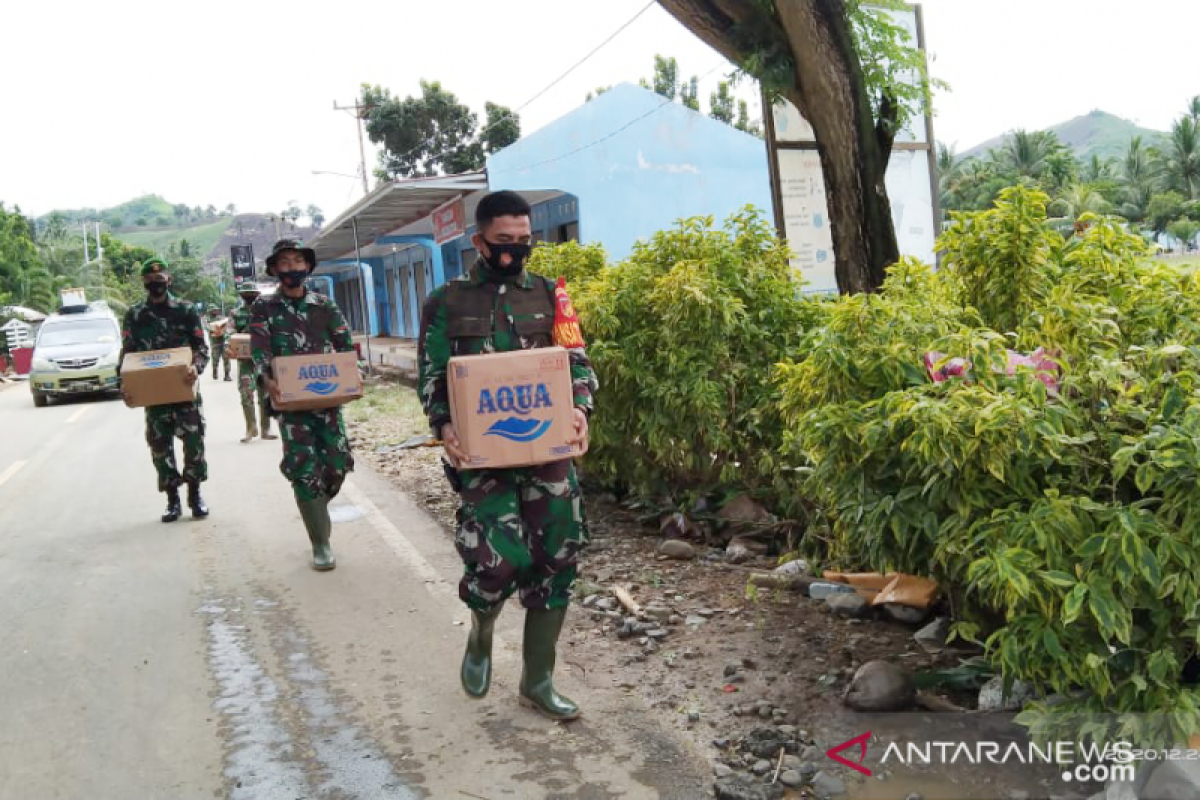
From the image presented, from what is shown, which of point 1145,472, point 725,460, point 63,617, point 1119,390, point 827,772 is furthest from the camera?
point 725,460

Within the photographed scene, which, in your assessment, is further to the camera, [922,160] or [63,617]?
[922,160]

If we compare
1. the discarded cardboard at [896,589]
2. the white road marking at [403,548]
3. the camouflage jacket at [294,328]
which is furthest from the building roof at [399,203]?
the discarded cardboard at [896,589]

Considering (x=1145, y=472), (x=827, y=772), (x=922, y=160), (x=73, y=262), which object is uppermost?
(x=73, y=262)

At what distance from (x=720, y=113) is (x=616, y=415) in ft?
123

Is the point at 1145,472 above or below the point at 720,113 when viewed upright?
below

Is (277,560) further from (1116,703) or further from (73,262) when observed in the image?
(73,262)

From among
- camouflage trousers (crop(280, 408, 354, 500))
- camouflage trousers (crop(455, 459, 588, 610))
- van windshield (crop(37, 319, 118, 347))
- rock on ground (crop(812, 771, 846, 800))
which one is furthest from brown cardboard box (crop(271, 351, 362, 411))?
van windshield (crop(37, 319, 118, 347))

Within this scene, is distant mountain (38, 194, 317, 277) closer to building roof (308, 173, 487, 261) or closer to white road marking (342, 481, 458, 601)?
building roof (308, 173, 487, 261)

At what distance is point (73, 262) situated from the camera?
178 ft

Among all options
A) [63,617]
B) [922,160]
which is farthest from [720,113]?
[63,617]

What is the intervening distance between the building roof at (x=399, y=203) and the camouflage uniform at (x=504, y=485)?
1315 centimetres

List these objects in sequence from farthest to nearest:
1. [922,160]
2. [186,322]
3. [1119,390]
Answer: [922,160]
[186,322]
[1119,390]

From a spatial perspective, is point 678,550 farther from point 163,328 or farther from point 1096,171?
point 1096,171

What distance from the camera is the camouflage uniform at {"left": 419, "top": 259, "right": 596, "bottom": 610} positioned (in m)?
3.49
